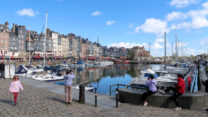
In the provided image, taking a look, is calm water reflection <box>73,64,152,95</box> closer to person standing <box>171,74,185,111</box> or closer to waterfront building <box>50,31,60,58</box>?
person standing <box>171,74,185,111</box>

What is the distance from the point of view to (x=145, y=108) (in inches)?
337

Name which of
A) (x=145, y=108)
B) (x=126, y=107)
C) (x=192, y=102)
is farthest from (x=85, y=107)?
(x=192, y=102)

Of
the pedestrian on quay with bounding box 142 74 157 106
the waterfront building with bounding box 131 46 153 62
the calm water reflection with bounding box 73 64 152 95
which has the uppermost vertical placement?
the waterfront building with bounding box 131 46 153 62

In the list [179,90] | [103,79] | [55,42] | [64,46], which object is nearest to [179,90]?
[179,90]

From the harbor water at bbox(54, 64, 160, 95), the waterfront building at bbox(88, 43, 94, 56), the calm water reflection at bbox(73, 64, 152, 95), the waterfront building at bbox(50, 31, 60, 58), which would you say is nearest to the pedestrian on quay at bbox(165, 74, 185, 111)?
the harbor water at bbox(54, 64, 160, 95)

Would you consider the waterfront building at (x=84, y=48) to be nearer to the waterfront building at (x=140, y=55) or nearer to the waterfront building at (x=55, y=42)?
the waterfront building at (x=55, y=42)

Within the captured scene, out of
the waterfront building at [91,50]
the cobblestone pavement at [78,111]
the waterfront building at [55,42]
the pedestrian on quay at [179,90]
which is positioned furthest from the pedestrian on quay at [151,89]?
the waterfront building at [91,50]

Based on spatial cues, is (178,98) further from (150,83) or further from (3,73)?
(3,73)

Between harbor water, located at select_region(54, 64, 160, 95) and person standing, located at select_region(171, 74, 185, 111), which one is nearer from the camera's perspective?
person standing, located at select_region(171, 74, 185, 111)

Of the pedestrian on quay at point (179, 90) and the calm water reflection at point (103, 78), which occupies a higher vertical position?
the pedestrian on quay at point (179, 90)

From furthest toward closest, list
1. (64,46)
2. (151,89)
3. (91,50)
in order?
(91,50) → (64,46) → (151,89)

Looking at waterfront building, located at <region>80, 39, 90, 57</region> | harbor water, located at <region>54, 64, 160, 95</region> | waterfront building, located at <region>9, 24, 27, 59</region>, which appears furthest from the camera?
waterfront building, located at <region>80, 39, 90, 57</region>

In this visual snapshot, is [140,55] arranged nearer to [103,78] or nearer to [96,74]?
[96,74]

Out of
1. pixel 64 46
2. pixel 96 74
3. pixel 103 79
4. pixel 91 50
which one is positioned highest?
pixel 64 46
